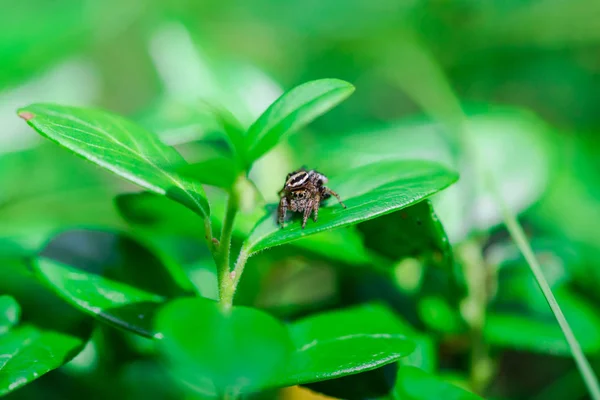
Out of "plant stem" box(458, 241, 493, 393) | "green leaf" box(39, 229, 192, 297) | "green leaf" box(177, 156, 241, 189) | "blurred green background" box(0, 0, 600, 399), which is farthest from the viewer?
"blurred green background" box(0, 0, 600, 399)

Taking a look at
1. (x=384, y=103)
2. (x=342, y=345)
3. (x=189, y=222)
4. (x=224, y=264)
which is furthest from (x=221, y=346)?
(x=384, y=103)

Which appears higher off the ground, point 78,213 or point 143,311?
point 78,213

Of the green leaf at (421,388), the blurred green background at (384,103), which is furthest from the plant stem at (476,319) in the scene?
the green leaf at (421,388)

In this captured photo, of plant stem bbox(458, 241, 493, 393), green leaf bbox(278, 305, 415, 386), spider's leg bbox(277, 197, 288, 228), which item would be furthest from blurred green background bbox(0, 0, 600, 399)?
spider's leg bbox(277, 197, 288, 228)

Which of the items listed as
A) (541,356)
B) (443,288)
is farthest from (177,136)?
(541,356)

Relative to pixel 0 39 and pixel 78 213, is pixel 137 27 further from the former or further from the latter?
pixel 78 213

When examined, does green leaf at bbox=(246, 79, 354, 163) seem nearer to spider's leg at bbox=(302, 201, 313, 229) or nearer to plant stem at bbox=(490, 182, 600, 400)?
spider's leg at bbox=(302, 201, 313, 229)
